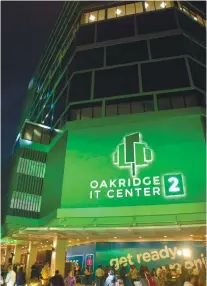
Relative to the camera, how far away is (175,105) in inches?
765

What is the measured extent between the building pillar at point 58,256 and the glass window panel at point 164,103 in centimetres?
1144

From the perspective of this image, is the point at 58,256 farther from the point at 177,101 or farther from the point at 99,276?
the point at 177,101

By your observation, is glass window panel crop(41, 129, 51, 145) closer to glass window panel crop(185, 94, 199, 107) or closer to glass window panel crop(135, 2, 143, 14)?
glass window panel crop(185, 94, 199, 107)

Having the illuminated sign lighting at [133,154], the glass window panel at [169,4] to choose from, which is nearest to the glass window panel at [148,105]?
the illuminated sign lighting at [133,154]

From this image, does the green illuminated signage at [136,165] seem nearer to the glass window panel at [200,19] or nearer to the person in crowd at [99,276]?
the person in crowd at [99,276]

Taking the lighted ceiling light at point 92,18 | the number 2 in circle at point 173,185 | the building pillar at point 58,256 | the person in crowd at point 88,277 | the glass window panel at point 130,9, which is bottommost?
the person in crowd at point 88,277

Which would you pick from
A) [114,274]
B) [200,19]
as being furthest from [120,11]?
[114,274]

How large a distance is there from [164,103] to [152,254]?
32.7ft

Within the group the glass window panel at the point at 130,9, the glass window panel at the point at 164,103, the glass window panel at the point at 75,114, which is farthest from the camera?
the glass window panel at the point at 130,9

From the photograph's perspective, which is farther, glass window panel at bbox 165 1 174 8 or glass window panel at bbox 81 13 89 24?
glass window panel at bbox 81 13 89 24

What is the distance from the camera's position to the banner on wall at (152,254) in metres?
17.2

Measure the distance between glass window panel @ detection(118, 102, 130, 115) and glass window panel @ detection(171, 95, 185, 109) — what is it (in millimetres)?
3131

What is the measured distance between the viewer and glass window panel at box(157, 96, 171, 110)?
19.6 meters

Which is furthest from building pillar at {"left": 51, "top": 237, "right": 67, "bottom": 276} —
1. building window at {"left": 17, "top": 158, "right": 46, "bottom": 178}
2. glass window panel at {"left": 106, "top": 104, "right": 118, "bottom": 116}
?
glass window panel at {"left": 106, "top": 104, "right": 118, "bottom": 116}
